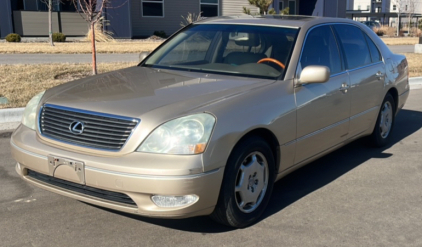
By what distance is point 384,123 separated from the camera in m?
6.25

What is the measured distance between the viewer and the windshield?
463 cm

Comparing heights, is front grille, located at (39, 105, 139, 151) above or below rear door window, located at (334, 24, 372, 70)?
below

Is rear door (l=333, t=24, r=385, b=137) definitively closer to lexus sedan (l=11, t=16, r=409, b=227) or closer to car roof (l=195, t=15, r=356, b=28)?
lexus sedan (l=11, t=16, r=409, b=227)

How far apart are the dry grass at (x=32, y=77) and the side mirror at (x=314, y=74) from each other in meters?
5.07

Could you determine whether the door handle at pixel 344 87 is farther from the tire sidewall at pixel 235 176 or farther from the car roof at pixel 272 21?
the tire sidewall at pixel 235 176

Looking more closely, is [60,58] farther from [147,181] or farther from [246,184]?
[147,181]

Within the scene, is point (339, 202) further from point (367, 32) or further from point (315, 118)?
point (367, 32)

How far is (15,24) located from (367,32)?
21.2 metres

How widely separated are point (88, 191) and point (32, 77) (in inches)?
289

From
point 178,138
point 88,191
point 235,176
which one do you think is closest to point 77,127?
point 88,191

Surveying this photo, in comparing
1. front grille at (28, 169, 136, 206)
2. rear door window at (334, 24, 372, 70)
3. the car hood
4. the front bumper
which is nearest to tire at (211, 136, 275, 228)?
the front bumper

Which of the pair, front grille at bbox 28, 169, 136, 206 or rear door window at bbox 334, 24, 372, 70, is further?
rear door window at bbox 334, 24, 372, 70

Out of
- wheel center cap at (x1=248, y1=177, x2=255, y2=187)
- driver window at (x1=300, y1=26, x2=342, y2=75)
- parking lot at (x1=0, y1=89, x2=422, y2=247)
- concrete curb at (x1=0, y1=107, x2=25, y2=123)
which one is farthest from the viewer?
concrete curb at (x1=0, y1=107, x2=25, y2=123)

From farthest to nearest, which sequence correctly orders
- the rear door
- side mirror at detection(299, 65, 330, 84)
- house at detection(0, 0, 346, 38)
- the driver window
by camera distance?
house at detection(0, 0, 346, 38), the rear door, the driver window, side mirror at detection(299, 65, 330, 84)
